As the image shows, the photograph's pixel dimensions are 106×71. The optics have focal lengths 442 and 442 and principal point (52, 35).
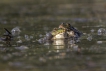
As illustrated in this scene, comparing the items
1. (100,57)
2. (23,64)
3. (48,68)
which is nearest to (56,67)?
(48,68)

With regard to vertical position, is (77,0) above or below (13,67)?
above

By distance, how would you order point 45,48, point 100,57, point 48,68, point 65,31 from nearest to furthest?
point 48,68
point 100,57
point 45,48
point 65,31

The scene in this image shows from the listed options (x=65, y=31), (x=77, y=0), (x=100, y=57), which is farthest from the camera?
(x=77, y=0)

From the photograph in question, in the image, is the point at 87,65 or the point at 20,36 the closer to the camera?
the point at 87,65

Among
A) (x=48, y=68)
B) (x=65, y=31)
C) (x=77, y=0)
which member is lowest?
(x=48, y=68)

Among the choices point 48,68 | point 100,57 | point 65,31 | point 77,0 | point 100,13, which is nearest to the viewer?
point 48,68

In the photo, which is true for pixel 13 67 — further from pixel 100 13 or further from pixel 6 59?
pixel 100 13

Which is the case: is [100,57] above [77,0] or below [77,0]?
below

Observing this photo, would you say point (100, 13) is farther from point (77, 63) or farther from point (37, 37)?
point (77, 63)

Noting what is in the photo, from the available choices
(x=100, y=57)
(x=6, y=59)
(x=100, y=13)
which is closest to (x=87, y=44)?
(x=100, y=57)
